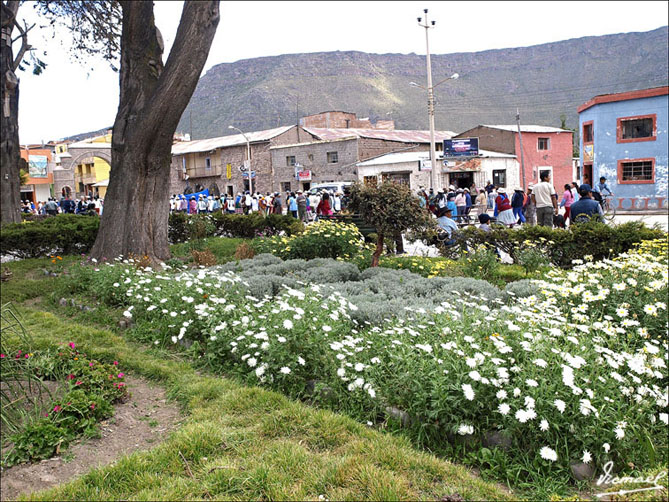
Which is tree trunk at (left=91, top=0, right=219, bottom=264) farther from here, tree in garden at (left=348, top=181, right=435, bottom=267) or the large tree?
the large tree

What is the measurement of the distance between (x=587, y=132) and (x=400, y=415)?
35.5m

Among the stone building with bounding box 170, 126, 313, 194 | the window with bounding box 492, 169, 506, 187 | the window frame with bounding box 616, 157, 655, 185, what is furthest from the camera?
the stone building with bounding box 170, 126, 313, 194

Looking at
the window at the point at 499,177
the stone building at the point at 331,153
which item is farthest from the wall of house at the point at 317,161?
the window at the point at 499,177

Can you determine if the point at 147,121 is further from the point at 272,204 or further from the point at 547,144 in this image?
the point at 547,144

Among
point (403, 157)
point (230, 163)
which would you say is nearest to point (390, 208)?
point (403, 157)

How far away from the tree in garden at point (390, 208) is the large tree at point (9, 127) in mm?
12111

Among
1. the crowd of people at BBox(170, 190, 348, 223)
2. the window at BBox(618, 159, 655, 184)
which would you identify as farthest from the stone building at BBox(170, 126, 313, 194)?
the window at BBox(618, 159, 655, 184)

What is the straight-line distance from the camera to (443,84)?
440ft

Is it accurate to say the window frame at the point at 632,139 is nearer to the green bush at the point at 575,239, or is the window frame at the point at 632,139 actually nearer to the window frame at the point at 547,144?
the window frame at the point at 547,144

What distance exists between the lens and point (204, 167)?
56.8 metres

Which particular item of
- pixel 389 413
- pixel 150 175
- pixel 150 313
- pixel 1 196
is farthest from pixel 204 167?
pixel 389 413

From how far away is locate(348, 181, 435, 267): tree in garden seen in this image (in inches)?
340

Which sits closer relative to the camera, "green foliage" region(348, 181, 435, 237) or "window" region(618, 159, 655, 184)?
"green foliage" region(348, 181, 435, 237)

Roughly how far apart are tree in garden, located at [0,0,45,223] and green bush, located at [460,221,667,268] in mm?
13892
